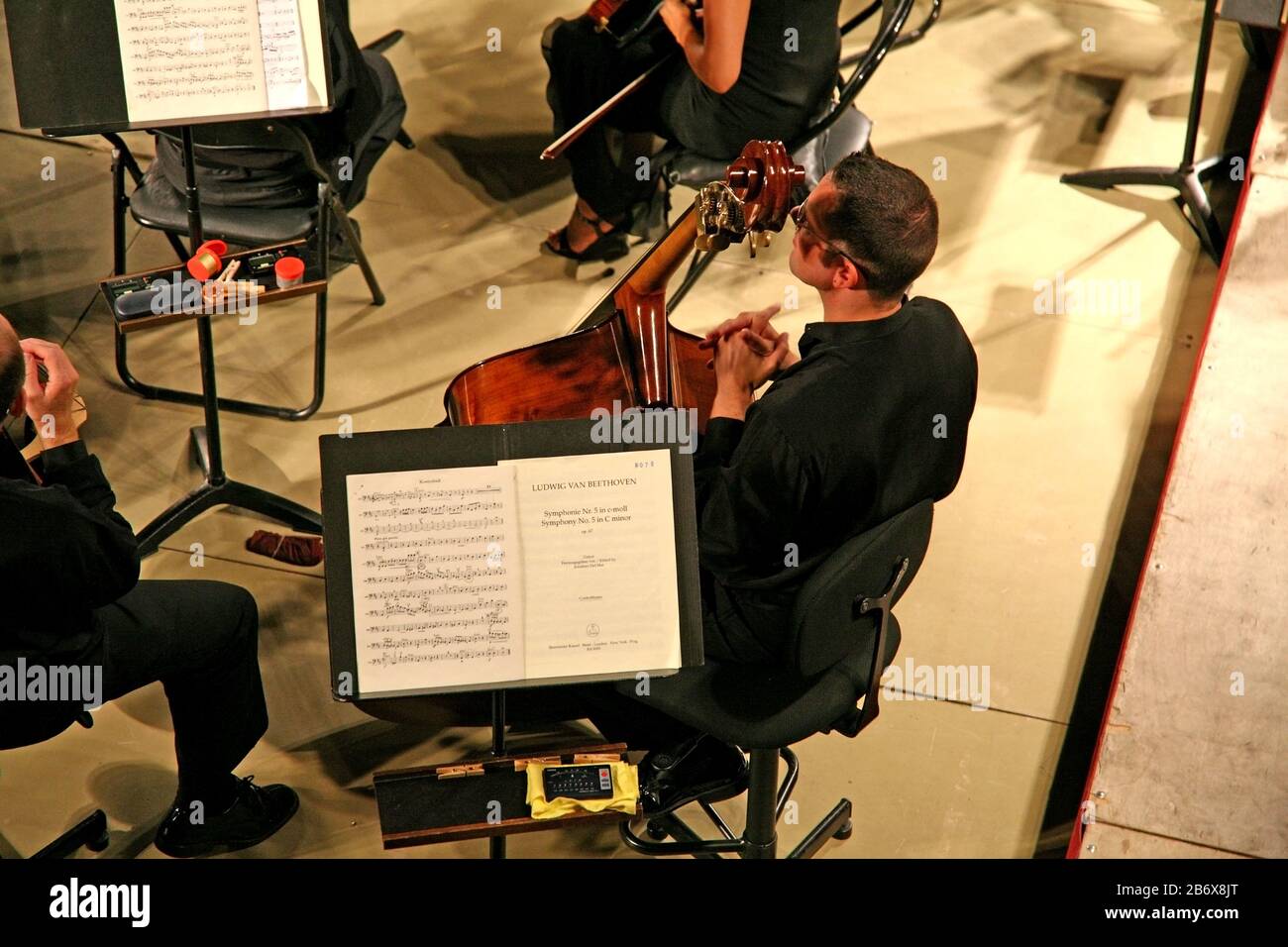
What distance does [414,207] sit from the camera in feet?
14.2

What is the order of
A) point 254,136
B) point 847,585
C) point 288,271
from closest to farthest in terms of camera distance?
point 847,585
point 288,271
point 254,136

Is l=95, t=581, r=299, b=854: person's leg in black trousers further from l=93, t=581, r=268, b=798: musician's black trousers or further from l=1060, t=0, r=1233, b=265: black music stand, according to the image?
l=1060, t=0, r=1233, b=265: black music stand

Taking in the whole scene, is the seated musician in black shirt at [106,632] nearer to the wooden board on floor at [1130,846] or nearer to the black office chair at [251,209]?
the black office chair at [251,209]

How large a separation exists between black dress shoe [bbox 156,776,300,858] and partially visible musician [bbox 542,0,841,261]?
1.92 m

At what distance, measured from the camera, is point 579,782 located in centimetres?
213

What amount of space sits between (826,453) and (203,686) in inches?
51.5

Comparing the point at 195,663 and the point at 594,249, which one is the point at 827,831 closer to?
the point at 195,663

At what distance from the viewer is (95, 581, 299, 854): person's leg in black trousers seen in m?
2.53

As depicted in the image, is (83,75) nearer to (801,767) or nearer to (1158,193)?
(801,767)

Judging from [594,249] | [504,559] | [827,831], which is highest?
[504,559]

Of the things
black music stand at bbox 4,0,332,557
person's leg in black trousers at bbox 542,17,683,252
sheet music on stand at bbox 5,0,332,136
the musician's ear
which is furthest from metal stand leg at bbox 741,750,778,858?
person's leg in black trousers at bbox 542,17,683,252

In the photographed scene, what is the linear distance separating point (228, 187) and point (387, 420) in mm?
736

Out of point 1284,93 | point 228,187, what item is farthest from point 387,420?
point 1284,93

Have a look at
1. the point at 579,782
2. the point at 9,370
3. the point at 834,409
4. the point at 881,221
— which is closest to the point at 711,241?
the point at 881,221
